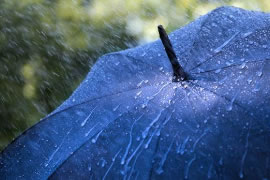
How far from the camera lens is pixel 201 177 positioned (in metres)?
1.56

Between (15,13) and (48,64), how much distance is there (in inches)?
22.4

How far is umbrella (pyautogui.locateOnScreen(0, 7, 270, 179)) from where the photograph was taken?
1569 millimetres

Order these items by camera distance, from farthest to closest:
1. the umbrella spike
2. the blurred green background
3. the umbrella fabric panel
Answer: the blurred green background < the umbrella spike < the umbrella fabric panel

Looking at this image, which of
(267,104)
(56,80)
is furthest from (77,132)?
(56,80)

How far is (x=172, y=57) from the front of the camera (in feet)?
5.56

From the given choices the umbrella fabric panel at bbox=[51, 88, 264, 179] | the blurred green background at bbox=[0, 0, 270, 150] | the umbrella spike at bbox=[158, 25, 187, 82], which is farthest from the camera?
the blurred green background at bbox=[0, 0, 270, 150]

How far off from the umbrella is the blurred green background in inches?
81.2

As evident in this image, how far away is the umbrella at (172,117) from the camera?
1569 mm

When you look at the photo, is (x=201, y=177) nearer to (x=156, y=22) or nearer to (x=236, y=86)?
(x=236, y=86)

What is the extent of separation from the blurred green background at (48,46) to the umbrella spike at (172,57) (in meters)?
2.25

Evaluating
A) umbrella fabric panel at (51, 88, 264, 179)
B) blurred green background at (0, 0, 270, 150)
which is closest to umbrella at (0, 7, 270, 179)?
umbrella fabric panel at (51, 88, 264, 179)

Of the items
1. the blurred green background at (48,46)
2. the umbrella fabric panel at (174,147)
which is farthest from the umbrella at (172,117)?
the blurred green background at (48,46)

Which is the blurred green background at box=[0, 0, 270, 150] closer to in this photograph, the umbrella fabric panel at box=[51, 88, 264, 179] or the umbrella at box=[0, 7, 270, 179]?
the umbrella at box=[0, 7, 270, 179]

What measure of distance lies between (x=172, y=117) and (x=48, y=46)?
2845mm
